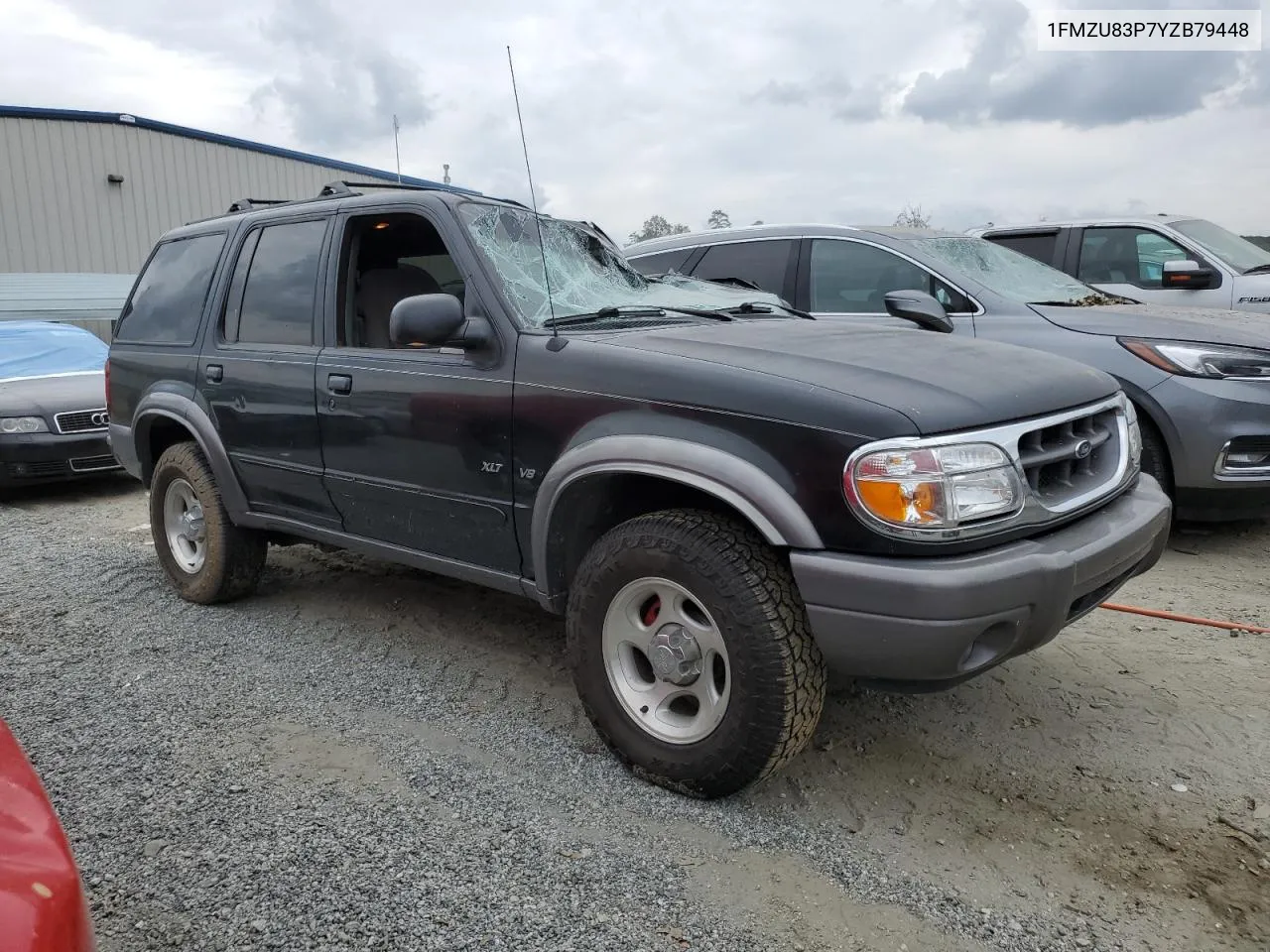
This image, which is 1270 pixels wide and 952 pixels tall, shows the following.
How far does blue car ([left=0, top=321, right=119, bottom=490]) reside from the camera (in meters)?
7.39

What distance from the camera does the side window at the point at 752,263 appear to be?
611 cm

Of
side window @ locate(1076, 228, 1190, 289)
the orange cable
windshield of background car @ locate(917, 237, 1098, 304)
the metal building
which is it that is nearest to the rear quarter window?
windshield of background car @ locate(917, 237, 1098, 304)

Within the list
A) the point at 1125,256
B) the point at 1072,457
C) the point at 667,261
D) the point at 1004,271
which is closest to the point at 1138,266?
the point at 1125,256

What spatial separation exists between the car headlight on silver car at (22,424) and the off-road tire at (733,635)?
6586 millimetres

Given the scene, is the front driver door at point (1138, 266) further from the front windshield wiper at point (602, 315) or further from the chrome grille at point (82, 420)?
the chrome grille at point (82, 420)

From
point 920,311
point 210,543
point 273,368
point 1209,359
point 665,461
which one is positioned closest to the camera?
point 665,461

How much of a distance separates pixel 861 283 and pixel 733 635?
3.85 meters

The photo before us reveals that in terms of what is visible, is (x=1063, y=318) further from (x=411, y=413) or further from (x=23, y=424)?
(x=23, y=424)

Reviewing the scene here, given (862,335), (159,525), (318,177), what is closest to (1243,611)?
(862,335)

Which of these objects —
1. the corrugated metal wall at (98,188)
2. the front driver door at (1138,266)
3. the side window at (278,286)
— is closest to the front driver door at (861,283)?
the front driver door at (1138,266)

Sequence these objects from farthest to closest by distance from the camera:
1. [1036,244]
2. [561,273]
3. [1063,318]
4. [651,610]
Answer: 1. [1036,244]
2. [1063,318]
3. [561,273]
4. [651,610]

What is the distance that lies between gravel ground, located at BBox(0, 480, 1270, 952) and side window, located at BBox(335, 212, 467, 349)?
1365 millimetres

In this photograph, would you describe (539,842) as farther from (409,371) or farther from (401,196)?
(401,196)

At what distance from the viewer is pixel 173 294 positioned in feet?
15.2
